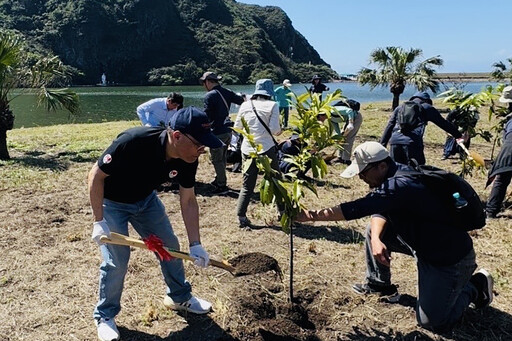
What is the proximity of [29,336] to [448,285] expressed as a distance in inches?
123

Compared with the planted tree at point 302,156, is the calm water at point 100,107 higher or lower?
lower

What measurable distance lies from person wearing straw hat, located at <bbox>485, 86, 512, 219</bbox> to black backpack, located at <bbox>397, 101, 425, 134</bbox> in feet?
3.41

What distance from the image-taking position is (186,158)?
294 cm

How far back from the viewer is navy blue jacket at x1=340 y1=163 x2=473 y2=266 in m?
2.98

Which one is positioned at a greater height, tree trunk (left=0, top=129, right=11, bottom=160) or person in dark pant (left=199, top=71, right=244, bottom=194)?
person in dark pant (left=199, top=71, right=244, bottom=194)

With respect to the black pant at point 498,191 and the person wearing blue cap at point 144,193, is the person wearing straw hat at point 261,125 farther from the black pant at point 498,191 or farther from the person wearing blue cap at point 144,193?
the black pant at point 498,191

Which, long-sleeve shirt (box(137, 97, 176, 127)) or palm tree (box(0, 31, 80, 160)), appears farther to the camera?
palm tree (box(0, 31, 80, 160))

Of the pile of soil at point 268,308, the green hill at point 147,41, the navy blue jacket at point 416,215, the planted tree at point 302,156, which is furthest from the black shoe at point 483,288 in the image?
the green hill at point 147,41

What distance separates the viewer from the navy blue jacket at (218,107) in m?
6.87

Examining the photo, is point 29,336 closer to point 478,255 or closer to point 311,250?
point 311,250

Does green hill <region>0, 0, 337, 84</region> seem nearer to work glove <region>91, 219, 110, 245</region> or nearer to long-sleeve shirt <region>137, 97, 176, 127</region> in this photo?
long-sleeve shirt <region>137, 97, 176, 127</region>

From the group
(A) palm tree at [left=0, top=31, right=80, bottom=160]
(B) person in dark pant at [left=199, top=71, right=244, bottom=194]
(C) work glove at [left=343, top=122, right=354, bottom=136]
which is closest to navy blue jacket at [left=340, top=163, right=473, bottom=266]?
(B) person in dark pant at [left=199, top=71, right=244, bottom=194]

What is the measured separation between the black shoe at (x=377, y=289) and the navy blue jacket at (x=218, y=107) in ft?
11.8

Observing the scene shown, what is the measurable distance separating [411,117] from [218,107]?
2.82 meters
